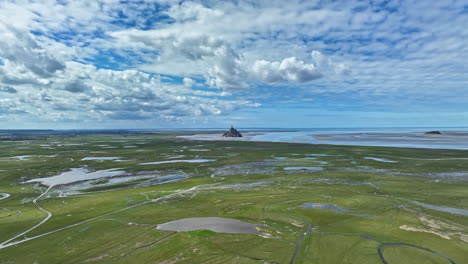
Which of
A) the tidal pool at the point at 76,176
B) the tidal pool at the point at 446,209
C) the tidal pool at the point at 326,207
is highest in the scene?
the tidal pool at the point at 446,209

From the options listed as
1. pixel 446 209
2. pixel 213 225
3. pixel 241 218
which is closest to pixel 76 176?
pixel 213 225

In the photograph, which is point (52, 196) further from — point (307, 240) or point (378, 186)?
point (378, 186)

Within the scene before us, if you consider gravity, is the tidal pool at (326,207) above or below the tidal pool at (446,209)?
below

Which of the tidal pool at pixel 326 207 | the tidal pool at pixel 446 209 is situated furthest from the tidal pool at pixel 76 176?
the tidal pool at pixel 446 209

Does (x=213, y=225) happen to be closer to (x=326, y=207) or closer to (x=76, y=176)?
(x=326, y=207)

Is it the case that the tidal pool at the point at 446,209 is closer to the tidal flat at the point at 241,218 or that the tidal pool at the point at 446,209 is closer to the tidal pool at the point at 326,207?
the tidal flat at the point at 241,218

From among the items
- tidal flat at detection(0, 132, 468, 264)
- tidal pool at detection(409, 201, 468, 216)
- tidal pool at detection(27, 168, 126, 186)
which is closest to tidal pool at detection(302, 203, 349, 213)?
tidal flat at detection(0, 132, 468, 264)

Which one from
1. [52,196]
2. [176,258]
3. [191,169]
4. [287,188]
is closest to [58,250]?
[176,258]
